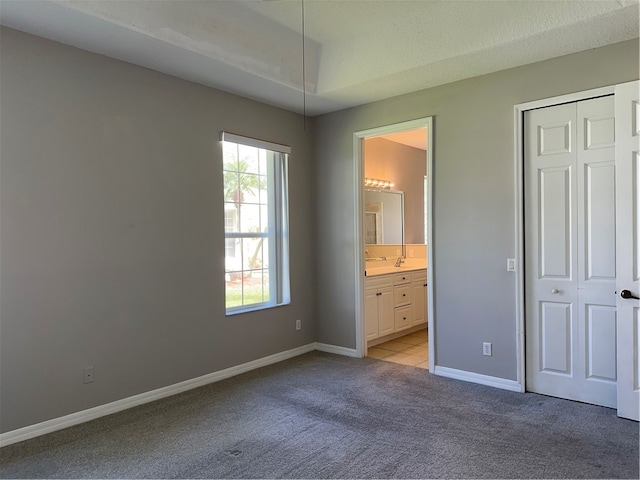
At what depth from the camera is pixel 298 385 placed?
3713mm

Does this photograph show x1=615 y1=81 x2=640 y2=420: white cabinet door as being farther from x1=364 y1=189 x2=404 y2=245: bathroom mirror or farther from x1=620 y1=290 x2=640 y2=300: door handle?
x1=364 y1=189 x2=404 y2=245: bathroom mirror

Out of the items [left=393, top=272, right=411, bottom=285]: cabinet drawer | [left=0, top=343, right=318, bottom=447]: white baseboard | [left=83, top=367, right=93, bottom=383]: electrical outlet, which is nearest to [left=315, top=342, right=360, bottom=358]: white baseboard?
[left=0, top=343, right=318, bottom=447]: white baseboard

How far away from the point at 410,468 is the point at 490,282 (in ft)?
5.94

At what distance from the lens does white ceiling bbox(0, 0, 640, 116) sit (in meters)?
2.69

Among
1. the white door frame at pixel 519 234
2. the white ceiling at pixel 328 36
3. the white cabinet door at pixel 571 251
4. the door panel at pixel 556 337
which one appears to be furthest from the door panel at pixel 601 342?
the white ceiling at pixel 328 36

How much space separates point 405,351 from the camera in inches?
189

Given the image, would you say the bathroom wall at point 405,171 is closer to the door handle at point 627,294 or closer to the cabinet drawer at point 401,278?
the cabinet drawer at point 401,278

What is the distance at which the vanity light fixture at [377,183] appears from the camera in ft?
19.4

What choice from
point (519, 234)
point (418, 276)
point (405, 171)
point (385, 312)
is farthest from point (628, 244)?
point (405, 171)

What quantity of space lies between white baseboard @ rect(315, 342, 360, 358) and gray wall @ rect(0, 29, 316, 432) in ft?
2.96

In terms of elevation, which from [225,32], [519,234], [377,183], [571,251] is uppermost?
[225,32]

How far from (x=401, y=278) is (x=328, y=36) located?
289cm

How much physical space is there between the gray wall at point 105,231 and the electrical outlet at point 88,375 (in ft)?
0.11

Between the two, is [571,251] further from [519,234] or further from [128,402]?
[128,402]
